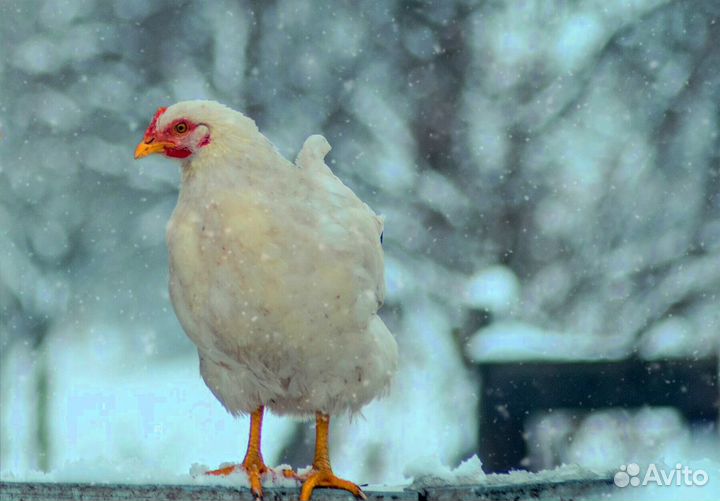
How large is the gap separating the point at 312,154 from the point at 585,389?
15.7 feet

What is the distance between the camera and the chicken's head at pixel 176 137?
11.8 ft

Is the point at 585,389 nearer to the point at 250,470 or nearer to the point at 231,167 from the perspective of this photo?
the point at 250,470

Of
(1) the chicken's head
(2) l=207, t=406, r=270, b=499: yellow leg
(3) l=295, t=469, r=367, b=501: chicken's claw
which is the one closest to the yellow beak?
(1) the chicken's head

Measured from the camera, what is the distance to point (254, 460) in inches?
146

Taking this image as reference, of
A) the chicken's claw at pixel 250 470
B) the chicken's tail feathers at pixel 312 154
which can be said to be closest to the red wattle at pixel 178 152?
the chicken's tail feathers at pixel 312 154

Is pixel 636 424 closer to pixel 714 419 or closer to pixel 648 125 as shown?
pixel 714 419

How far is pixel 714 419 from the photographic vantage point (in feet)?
27.1

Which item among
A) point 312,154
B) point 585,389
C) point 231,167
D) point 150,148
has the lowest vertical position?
point 231,167

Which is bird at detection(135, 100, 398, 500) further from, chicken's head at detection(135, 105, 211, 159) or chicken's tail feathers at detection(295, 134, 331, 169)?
chicken's tail feathers at detection(295, 134, 331, 169)

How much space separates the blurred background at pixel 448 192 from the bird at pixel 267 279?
430 centimetres

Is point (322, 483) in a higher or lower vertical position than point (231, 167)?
lower

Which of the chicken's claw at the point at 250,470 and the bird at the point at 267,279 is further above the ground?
the bird at the point at 267,279

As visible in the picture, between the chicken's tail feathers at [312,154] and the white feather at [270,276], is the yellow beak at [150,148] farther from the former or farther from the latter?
the chicken's tail feathers at [312,154]

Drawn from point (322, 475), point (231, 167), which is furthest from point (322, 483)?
point (231, 167)
